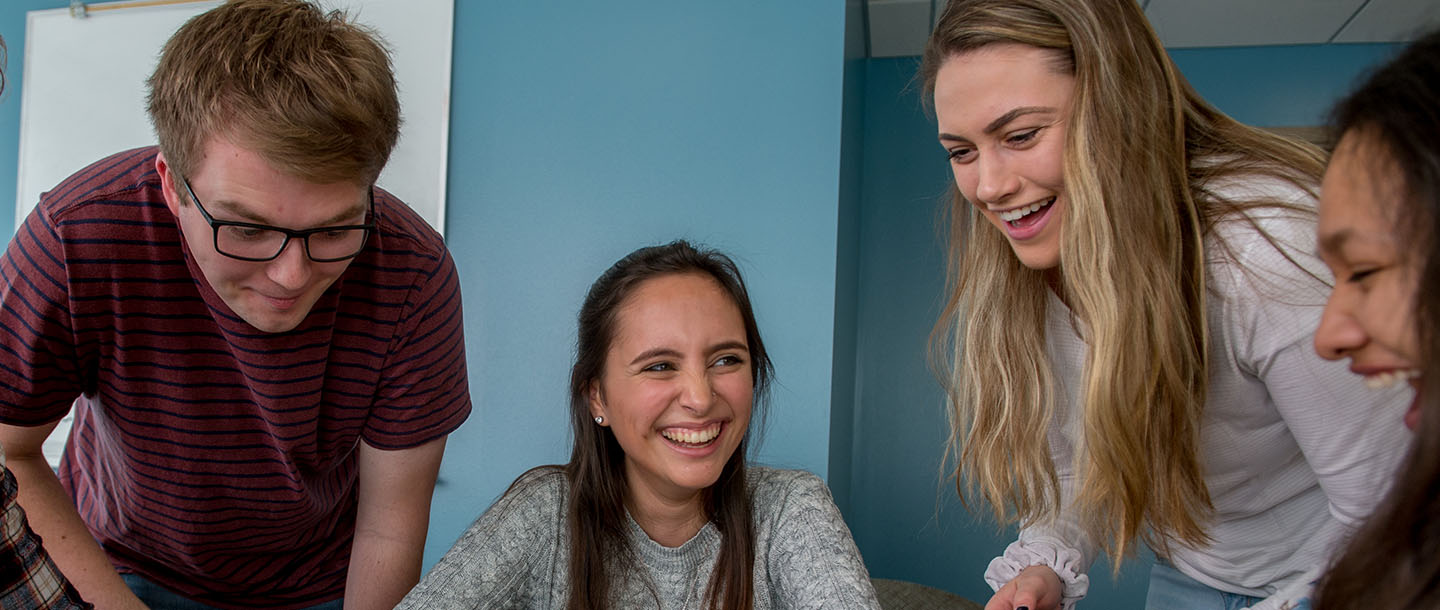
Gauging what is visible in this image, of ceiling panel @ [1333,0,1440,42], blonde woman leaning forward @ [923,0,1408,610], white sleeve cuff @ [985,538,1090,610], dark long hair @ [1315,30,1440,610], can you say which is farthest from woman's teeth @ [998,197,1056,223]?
ceiling panel @ [1333,0,1440,42]

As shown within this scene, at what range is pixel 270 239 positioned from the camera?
0.99 m

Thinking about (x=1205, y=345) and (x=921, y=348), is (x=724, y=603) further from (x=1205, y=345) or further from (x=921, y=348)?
(x=921, y=348)

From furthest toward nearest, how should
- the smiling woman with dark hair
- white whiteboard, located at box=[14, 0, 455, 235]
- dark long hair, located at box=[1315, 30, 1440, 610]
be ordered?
white whiteboard, located at box=[14, 0, 455, 235] < the smiling woman with dark hair < dark long hair, located at box=[1315, 30, 1440, 610]

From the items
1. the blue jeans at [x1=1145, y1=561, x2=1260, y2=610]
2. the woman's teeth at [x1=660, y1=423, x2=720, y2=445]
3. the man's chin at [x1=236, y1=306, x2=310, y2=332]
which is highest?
the man's chin at [x1=236, y1=306, x2=310, y2=332]

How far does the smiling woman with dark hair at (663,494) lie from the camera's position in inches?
58.6

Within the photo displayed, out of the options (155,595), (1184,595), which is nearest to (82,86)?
(155,595)

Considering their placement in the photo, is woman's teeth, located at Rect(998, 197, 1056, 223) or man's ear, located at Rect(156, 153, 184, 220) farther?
woman's teeth, located at Rect(998, 197, 1056, 223)

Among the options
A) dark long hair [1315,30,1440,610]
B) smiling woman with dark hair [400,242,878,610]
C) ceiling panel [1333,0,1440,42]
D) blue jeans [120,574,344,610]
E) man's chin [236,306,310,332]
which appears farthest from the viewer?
ceiling panel [1333,0,1440,42]

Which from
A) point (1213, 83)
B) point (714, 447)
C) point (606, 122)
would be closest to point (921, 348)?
point (1213, 83)

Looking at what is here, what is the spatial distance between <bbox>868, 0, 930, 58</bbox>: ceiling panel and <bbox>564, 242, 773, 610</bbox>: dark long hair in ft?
5.64

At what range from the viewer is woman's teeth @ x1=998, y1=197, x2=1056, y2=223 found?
1.13 m

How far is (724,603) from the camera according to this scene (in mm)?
1488

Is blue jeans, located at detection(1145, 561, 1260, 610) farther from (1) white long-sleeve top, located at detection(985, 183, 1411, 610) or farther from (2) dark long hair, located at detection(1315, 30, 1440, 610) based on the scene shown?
(2) dark long hair, located at detection(1315, 30, 1440, 610)

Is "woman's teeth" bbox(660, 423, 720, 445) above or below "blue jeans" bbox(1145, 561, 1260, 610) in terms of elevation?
above
